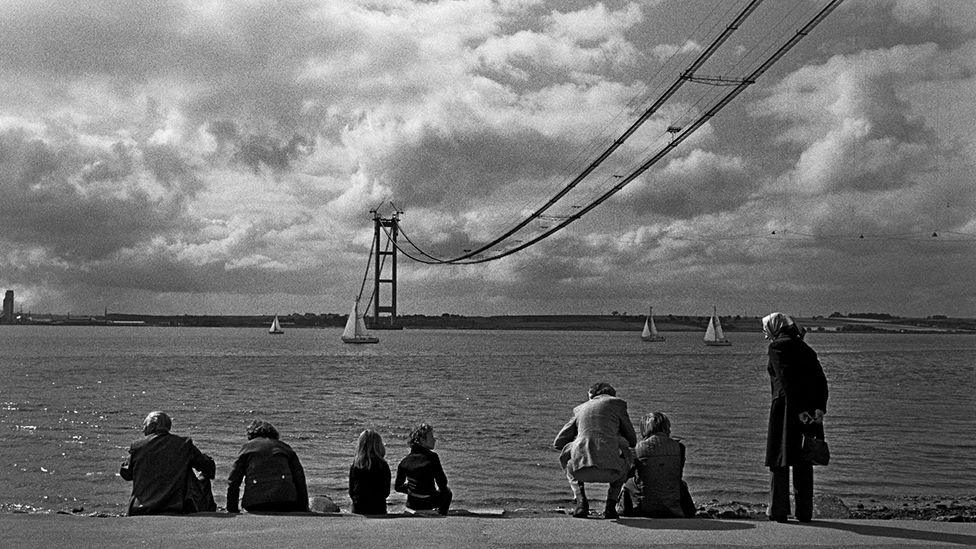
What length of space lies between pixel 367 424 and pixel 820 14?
2003cm

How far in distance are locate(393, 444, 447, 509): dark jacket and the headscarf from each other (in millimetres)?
3411

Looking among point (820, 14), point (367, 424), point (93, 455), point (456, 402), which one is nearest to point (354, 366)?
point (456, 402)

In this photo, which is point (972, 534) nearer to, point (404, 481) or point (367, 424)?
point (404, 481)

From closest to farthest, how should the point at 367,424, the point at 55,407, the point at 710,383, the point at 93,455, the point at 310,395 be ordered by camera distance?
the point at 93,455
the point at 367,424
the point at 55,407
the point at 310,395
the point at 710,383

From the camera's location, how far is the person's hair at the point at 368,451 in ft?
31.1

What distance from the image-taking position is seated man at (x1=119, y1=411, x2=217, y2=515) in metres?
8.83

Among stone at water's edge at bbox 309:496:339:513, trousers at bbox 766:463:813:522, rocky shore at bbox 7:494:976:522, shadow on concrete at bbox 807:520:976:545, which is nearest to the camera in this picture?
shadow on concrete at bbox 807:520:976:545

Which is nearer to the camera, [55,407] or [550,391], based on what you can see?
[55,407]

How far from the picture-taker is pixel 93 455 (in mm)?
23484

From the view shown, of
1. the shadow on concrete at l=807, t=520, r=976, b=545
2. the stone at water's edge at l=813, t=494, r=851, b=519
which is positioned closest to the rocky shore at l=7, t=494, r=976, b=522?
the stone at water's edge at l=813, t=494, r=851, b=519

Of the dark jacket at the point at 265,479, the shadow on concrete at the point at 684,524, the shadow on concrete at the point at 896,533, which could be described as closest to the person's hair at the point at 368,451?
the dark jacket at the point at 265,479

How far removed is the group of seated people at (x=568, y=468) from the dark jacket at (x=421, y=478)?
108 cm

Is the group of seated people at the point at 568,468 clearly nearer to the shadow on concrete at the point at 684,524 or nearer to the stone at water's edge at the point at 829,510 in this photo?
the shadow on concrete at the point at 684,524

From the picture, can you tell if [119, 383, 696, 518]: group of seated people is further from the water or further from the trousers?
the water
